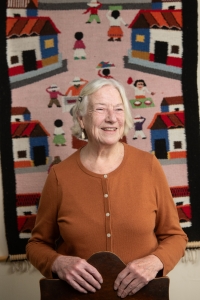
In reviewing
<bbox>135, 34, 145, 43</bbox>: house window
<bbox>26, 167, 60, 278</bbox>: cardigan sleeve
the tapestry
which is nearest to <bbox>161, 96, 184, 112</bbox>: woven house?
the tapestry

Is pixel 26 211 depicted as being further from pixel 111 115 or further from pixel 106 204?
pixel 111 115

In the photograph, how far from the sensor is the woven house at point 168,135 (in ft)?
6.44

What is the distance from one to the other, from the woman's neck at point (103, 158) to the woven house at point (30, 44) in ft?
1.73

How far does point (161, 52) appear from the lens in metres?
1.96

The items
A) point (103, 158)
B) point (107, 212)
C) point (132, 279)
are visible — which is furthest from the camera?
point (103, 158)

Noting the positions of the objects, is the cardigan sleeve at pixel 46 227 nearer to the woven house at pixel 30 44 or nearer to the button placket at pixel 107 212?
the button placket at pixel 107 212

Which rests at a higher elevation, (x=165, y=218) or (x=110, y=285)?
(x=165, y=218)

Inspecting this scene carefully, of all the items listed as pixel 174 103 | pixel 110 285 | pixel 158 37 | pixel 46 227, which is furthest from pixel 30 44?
pixel 110 285

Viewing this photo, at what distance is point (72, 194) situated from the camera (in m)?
1.61

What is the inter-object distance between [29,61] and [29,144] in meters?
0.38

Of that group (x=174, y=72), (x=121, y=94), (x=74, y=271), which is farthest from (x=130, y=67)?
(x=74, y=271)

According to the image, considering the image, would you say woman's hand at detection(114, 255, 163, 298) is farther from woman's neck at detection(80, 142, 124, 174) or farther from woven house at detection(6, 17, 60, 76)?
woven house at detection(6, 17, 60, 76)

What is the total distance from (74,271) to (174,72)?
1.02 meters

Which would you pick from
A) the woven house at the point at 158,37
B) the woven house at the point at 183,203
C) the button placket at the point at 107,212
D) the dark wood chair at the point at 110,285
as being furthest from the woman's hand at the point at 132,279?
the woven house at the point at 158,37
